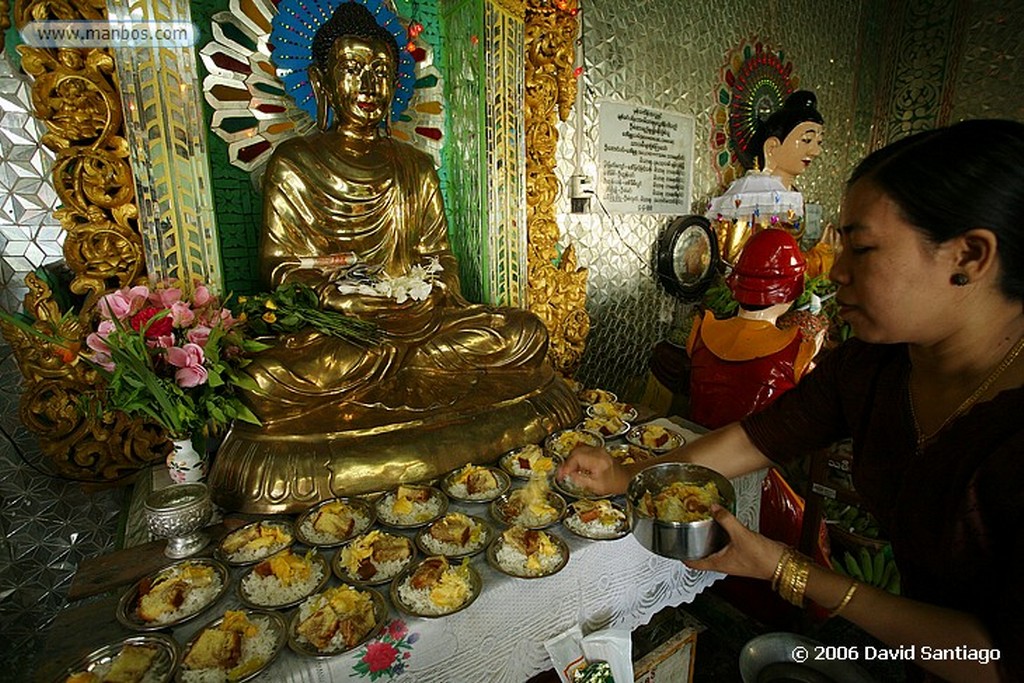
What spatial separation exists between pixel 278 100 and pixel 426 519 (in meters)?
2.83

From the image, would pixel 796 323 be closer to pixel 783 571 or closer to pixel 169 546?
pixel 783 571

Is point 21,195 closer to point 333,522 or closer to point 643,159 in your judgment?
point 333,522

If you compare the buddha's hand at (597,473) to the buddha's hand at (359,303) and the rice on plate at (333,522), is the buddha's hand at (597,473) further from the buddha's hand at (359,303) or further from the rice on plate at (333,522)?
the buddha's hand at (359,303)

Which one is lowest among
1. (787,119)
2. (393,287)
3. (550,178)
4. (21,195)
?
(393,287)

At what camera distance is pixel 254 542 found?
1641 millimetres

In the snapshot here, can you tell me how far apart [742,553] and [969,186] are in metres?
0.83

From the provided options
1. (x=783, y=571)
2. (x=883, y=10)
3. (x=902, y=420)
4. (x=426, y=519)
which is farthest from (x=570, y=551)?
(x=883, y=10)

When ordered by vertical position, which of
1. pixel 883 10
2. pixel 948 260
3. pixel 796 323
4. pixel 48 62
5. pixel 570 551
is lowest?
pixel 570 551

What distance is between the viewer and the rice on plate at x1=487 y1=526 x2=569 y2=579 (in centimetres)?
154

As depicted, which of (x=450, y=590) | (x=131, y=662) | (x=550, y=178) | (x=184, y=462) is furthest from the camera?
(x=550, y=178)

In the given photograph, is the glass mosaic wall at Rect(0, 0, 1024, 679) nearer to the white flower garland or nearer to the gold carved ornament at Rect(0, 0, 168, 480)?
the gold carved ornament at Rect(0, 0, 168, 480)

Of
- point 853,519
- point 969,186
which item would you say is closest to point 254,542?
point 969,186

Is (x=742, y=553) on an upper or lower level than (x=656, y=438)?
upper

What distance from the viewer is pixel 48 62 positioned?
215cm
